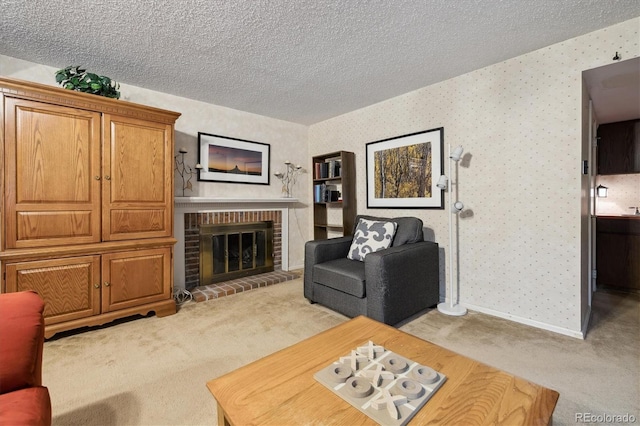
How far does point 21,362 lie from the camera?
957 millimetres

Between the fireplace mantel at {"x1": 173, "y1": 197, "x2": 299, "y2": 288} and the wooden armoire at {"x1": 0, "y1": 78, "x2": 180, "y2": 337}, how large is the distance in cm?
59

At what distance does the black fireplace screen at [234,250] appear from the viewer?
3525 mm

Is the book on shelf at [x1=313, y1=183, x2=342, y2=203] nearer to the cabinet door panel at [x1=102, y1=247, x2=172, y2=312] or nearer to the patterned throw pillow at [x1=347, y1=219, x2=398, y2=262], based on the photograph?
the patterned throw pillow at [x1=347, y1=219, x2=398, y2=262]

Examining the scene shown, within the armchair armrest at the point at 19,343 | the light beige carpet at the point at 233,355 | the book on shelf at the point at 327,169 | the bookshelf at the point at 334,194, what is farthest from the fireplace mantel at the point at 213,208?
the armchair armrest at the point at 19,343

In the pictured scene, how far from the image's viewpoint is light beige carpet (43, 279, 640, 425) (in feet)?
4.76

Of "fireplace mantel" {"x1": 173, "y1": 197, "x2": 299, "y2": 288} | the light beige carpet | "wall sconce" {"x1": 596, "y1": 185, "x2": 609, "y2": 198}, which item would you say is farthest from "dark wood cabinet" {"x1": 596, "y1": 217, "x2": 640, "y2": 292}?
"fireplace mantel" {"x1": 173, "y1": 197, "x2": 299, "y2": 288}

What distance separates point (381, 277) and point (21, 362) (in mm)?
1965

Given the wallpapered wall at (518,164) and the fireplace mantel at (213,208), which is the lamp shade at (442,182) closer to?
the wallpapered wall at (518,164)

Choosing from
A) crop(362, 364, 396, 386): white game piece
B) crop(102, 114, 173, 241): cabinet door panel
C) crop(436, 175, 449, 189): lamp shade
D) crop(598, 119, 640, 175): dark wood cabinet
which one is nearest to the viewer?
crop(362, 364, 396, 386): white game piece

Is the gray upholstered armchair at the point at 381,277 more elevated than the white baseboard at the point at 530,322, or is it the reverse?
the gray upholstered armchair at the point at 381,277

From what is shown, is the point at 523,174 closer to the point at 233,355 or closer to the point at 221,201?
the point at 233,355

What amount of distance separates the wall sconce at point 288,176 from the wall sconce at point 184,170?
1.14 metres

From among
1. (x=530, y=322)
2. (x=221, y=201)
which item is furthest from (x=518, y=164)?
(x=221, y=201)

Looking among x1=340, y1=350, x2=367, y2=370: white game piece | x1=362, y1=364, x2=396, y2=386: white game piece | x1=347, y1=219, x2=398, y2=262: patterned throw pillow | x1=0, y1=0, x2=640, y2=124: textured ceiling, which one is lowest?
x1=362, y1=364, x2=396, y2=386: white game piece
